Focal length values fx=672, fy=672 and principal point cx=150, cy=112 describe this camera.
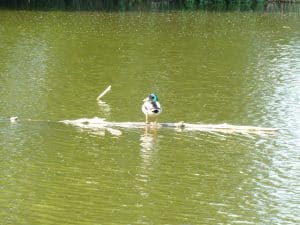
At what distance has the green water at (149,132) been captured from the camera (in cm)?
1599

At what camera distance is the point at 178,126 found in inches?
875

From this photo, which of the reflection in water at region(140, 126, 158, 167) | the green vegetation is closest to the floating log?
the reflection in water at region(140, 126, 158, 167)

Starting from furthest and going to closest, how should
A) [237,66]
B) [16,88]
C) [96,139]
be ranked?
[237,66] → [16,88] → [96,139]

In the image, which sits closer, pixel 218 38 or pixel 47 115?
pixel 47 115

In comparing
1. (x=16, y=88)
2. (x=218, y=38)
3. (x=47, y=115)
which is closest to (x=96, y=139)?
(x=47, y=115)

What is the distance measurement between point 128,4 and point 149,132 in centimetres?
3911

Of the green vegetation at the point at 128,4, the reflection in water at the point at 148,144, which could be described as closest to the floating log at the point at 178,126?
the reflection in water at the point at 148,144

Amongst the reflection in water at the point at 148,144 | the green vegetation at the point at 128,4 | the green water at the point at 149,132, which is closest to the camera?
the green water at the point at 149,132

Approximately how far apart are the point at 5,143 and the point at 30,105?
15.4 ft

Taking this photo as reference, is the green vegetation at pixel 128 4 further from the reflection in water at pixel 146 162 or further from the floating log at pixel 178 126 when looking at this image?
the reflection in water at pixel 146 162

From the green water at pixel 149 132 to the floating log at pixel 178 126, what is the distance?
0.38 meters

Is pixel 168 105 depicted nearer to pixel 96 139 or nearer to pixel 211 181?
pixel 96 139

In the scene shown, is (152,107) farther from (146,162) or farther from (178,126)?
(146,162)

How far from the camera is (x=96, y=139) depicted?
69.4ft
